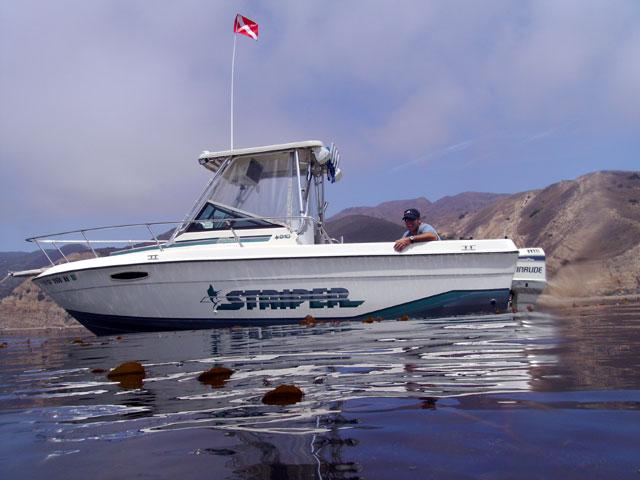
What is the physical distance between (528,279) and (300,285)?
399 cm

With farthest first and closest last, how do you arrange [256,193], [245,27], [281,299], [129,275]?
[245,27]
[256,193]
[129,275]
[281,299]

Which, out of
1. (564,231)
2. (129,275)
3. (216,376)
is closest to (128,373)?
(216,376)

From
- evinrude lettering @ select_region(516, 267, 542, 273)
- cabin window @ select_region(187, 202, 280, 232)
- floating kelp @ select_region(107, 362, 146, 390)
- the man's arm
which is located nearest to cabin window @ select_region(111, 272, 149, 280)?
cabin window @ select_region(187, 202, 280, 232)

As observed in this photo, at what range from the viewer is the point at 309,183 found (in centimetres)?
983

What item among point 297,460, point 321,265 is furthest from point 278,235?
point 297,460

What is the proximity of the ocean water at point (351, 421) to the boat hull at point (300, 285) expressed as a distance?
4.72 meters

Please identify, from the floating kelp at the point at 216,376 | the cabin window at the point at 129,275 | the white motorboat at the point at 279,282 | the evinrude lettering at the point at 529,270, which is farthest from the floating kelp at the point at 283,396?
the evinrude lettering at the point at 529,270

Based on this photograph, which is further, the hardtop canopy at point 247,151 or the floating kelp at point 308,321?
the hardtop canopy at point 247,151

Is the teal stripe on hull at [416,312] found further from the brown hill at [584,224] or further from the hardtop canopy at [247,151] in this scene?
the brown hill at [584,224]

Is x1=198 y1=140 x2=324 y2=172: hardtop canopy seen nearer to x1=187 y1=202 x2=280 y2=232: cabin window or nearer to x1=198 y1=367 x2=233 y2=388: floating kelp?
x1=187 y1=202 x2=280 y2=232: cabin window

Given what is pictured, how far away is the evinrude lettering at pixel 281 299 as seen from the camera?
7.81 m

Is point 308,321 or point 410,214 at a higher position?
point 410,214

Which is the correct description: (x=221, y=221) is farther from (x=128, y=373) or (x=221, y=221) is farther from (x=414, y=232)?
(x=128, y=373)

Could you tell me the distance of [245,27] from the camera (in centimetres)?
1182
